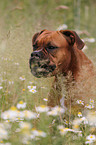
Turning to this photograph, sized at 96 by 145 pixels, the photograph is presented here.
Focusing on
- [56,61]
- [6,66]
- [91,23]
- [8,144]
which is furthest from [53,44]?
[91,23]

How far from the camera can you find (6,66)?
266cm

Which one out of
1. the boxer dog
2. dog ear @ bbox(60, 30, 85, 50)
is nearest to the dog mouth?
the boxer dog

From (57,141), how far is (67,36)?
1546 mm

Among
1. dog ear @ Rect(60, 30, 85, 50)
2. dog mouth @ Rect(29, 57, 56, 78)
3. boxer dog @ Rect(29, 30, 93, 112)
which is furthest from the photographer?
dog ear @ Rect(60, 30, 85, 50)

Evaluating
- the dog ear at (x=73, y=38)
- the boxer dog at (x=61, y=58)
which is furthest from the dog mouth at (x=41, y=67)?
the dog ear at (x=73, y=38)

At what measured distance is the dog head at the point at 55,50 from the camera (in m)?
2.66

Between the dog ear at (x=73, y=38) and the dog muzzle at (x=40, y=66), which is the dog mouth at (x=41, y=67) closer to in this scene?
the dog muzzle at (x=40, y=66)

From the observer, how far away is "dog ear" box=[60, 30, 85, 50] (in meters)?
2.87

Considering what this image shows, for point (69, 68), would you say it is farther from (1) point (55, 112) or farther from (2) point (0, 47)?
(1) point (55, 112)

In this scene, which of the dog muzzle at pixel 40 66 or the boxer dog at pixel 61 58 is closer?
the dog muzzle at pixel 40 66

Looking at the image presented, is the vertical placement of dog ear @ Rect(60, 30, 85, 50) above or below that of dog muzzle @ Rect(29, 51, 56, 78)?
above

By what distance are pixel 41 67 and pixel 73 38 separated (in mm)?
613

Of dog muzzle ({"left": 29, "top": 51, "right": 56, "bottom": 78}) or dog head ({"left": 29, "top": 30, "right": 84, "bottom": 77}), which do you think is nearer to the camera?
dog muzzle ({"left": 29, "top": 51, "right": 56, "bottom": 78})

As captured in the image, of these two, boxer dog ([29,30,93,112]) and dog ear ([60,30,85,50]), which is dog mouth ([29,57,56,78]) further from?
dog ear ([60,30,85,50])
